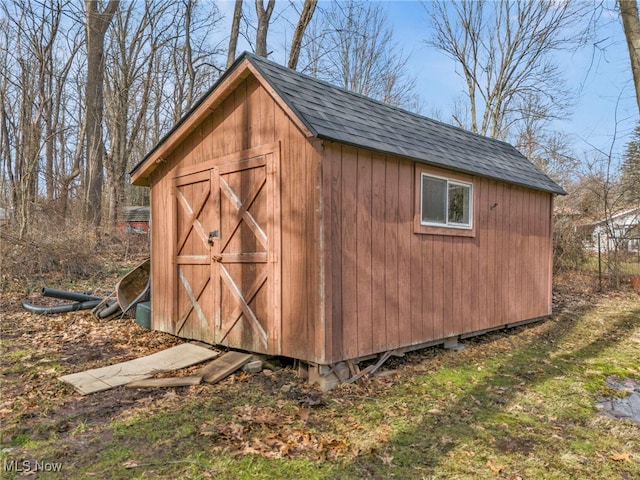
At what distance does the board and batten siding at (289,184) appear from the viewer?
4430mm

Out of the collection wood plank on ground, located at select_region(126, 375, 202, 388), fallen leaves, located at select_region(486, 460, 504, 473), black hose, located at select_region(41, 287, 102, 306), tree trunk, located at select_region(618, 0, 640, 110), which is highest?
tree trunk, located at select_region(618, 0, 640, 110)

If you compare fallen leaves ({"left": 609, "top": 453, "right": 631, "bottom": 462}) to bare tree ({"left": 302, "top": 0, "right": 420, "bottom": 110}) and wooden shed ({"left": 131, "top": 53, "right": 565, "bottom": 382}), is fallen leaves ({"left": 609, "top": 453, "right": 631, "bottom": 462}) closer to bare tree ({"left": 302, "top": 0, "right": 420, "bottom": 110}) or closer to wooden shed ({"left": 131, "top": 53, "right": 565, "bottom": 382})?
wooden shed ({"left": 131, "top": 53, "right": 565, "bottom": 382})

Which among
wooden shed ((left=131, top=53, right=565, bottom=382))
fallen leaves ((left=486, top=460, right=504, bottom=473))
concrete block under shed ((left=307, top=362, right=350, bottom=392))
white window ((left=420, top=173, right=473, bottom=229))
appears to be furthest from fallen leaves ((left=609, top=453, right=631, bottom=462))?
white window ((left=420, top=173, right=473, bottom=229))

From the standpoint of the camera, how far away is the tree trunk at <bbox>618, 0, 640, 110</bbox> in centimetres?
590

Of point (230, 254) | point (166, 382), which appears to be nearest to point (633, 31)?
point (230, 254)

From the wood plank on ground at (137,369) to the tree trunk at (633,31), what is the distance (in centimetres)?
705

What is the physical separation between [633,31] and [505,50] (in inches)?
570

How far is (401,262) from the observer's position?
5.28 m

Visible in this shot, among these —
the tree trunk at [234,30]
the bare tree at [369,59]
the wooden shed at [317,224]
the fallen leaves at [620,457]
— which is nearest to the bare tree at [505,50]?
the bare tree at [369,59]

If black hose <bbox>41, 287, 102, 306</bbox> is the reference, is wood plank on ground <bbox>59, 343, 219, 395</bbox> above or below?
below

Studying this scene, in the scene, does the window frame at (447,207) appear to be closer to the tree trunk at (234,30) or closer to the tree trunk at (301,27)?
the tree trunk at (301,27)

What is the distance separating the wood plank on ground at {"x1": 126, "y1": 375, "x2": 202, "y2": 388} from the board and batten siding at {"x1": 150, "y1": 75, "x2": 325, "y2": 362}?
2.69ft

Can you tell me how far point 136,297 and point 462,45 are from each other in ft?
61.2

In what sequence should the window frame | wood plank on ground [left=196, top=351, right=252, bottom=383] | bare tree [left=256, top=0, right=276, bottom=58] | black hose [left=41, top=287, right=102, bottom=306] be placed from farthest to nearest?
bare tree [left=256, top=0, right=276, bottom=58] < black hose [left=41, top=287, right=102, bottom=306] < the window frame < wood plank on ground [left=196, top=351, right=252, bottom=383]
